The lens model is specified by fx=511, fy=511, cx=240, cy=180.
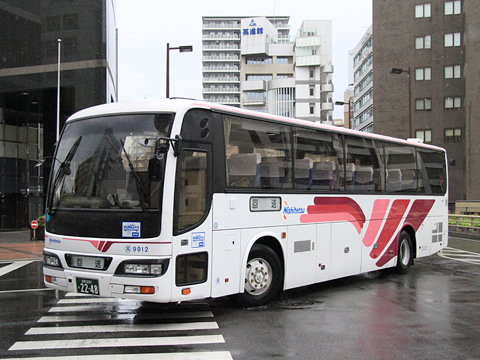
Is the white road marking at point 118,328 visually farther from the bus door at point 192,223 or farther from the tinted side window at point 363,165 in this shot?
the tinted side window at point 363,165

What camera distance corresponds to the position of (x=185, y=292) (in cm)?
721

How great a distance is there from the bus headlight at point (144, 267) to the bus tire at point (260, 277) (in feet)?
6.26

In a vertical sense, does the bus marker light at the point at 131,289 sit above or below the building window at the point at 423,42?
below

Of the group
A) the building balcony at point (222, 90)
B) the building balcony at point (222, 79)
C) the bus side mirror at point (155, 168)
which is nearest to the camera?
the bus side mirror at point (155, 168)

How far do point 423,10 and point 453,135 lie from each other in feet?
47.2

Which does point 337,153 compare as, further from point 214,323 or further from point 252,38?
point 252,38

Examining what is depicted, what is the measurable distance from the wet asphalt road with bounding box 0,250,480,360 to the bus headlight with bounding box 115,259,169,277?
2.71 feet

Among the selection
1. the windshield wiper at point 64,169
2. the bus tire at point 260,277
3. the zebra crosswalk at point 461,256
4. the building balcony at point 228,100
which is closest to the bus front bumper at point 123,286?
the windshield wiper at point 64,169

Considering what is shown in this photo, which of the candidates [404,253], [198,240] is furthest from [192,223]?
[404,253]

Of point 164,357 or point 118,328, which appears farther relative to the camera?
point 118,328

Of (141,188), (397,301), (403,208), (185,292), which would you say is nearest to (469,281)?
(403,208)

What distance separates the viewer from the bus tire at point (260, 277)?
8.53 m

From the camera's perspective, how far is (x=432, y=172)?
576 inches

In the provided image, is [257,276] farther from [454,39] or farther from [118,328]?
[454,39]
